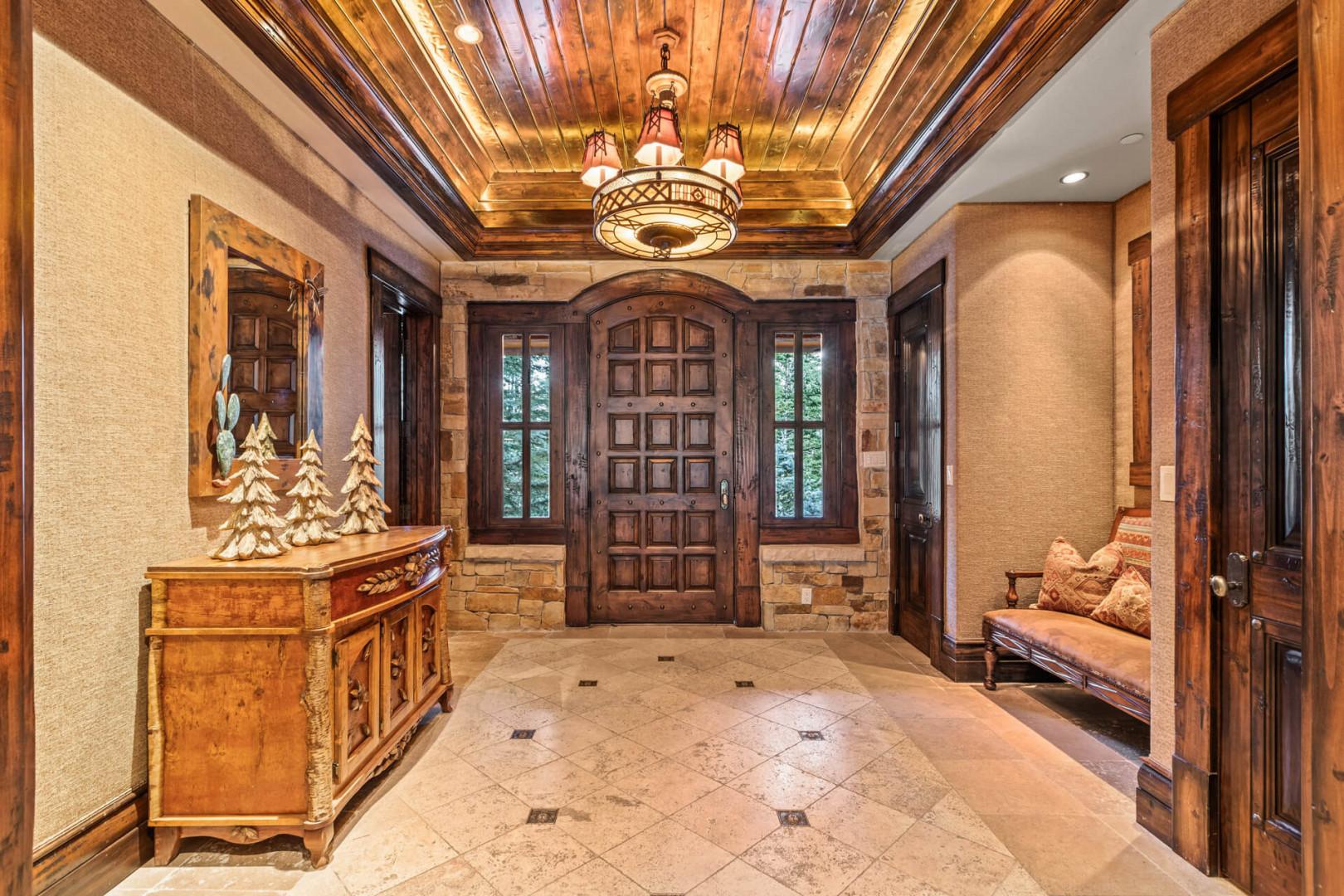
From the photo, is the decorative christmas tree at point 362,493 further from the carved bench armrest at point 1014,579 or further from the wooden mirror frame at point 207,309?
the carved bench armrest at point 1014,579

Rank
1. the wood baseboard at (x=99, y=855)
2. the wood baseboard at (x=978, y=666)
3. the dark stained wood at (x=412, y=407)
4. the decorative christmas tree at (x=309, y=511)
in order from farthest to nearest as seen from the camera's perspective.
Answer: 1. the dark stained wood at (x=412, y=407)
2. the wood baseboard at (x=978, y=666)
3. the decorative christmas tree at (x=309, y=511)
4. the wood baseboard at (x=99, y=855)

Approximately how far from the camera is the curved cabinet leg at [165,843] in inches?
78.8

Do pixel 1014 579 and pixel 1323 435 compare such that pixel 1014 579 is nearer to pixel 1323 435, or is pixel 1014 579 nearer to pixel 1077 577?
pixel 1077 577

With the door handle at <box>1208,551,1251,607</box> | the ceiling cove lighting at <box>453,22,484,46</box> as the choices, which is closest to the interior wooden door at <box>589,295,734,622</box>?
the ceiling cove lighting at <box>453,22,484,46</box>

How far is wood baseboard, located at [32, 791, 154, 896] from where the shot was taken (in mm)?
1705

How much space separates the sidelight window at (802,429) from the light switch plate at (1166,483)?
262 cm

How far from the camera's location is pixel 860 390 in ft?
15.6

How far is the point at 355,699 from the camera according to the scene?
224 centimetres

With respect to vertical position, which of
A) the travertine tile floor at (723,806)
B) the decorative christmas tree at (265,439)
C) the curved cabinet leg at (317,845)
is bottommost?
the travertine tile floor at (723,806)

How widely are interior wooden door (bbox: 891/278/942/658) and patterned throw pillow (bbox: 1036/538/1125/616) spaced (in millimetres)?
626

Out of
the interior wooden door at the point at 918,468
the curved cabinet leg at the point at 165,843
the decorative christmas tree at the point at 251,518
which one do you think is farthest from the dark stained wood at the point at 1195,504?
the curved cabinet leg at the point at 165,843

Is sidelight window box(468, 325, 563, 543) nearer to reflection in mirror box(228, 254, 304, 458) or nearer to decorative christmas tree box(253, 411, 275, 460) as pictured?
reflection in mirror box(228, 254, 304, 458)

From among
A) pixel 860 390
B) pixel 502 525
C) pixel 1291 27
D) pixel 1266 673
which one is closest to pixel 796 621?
pixel 860 390

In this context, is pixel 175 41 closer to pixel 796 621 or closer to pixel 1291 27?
pixel 1291 27
